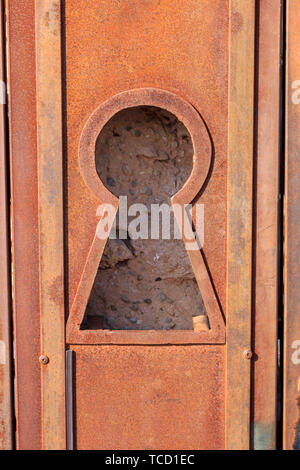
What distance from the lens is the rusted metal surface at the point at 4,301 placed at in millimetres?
1554

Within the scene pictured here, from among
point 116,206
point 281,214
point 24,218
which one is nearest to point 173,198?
point 116,206

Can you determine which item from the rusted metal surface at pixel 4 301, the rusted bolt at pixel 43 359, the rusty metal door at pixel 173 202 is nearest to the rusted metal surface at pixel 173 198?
the rusty metal door at pixel 173 202

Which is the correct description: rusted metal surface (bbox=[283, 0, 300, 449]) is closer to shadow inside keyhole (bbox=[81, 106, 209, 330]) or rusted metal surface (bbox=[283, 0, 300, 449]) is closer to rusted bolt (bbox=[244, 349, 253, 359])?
rusted bolt (bbox=[244, 349, 253, 359])

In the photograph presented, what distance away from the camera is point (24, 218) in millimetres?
1573

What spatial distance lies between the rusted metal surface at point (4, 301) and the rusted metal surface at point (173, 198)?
0.79 feet

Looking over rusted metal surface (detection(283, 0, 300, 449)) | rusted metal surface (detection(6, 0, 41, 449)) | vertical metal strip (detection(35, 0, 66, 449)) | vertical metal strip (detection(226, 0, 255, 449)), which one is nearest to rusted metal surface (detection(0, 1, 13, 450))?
rusted metal surface (detection(6, 0, 41, 449))

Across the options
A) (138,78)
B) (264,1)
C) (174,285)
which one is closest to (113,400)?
(174,285)

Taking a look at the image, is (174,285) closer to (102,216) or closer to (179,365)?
(179,365)

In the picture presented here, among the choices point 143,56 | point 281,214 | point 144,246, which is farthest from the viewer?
point 144,246

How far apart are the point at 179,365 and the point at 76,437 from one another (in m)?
0.47

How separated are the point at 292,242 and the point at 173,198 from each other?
1.53 ft

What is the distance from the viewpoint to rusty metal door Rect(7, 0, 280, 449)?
1.53 m

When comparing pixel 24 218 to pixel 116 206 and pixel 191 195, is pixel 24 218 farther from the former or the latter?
pixel 191 195

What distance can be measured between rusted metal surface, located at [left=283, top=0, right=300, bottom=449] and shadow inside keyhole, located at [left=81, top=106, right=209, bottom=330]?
382mm
